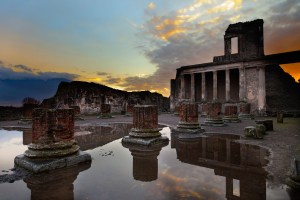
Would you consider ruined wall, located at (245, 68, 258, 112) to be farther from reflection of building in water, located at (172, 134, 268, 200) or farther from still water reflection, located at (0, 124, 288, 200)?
still water reflection, located at (0, 124, 288, 200)

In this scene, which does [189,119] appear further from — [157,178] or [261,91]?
[261,91]

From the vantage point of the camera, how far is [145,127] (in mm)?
6898

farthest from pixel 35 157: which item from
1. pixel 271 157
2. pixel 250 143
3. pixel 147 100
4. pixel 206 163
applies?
pixel 147 100

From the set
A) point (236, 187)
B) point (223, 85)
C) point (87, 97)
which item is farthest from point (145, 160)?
point (223, 85)

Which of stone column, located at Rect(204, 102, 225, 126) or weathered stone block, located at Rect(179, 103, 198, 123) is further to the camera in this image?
stone column, located at Rect(204, 102, 225, 126)

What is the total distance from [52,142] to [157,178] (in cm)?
263

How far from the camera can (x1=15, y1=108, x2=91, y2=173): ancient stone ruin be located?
172 inches

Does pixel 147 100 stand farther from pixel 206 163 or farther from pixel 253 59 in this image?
pixel 206 163

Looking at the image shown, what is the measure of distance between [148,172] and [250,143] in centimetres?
419

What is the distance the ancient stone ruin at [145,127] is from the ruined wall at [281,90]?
69.0ft

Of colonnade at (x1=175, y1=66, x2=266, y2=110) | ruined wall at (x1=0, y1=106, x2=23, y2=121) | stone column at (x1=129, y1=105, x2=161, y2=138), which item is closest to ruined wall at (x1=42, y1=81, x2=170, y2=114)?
ruined wall at (x1=0, y1=106, x2=23, y2=121)

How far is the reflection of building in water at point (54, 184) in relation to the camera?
2946 millimetres

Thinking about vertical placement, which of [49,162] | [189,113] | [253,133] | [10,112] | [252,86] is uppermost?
[252,86]

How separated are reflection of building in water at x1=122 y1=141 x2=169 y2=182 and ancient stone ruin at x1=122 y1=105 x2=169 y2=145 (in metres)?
0.22
